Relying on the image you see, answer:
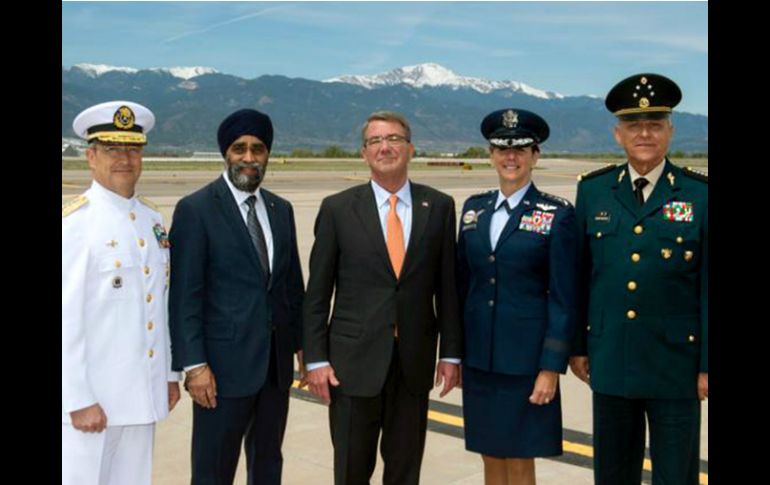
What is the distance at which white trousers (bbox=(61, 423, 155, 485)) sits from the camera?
11.6ft

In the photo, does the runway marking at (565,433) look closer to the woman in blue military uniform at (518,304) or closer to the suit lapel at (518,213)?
the woman in blue military uniform at (518,304)

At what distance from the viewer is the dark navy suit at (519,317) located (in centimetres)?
387

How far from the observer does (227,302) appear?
3957 millimetres

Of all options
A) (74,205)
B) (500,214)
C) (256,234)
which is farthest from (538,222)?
(74,205)

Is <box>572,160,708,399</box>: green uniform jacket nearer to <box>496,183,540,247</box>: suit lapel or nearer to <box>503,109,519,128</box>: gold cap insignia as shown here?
<box>496,183,540,247</box>: suit lapel

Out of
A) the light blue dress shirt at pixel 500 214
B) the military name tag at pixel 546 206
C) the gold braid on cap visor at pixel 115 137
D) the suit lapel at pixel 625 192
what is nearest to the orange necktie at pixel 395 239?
the light blue dress shirt at pixel 500 214

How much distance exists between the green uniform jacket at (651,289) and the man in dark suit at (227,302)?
5.47 ft

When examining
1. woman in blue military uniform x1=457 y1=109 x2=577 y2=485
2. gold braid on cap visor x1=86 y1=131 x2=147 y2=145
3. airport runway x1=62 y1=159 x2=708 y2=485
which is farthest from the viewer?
airport runway x1=62 y1=159 x2=708 y2=485

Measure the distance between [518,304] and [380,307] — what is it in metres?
0.71

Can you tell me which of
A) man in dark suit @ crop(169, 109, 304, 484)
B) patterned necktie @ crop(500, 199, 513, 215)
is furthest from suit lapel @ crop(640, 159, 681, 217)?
man in dark suit @ crop(169, 109, 304, 484)
